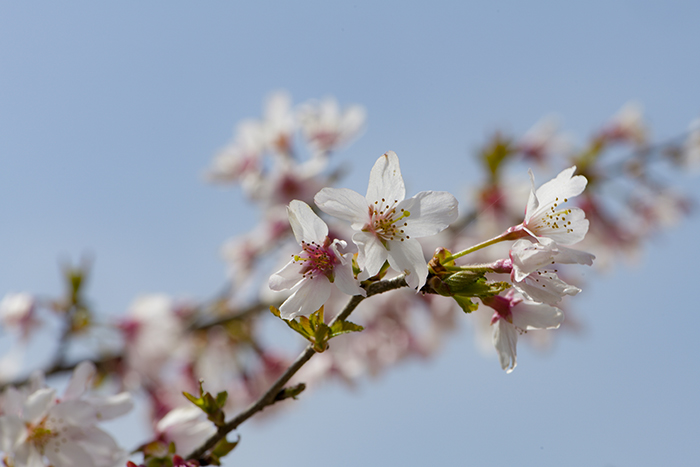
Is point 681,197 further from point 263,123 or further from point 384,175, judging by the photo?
point 384,175

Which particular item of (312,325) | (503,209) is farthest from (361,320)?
(312,325)

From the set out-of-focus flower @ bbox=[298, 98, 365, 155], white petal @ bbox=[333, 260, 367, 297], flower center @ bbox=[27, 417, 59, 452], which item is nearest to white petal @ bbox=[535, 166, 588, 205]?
white petal @ bbox=[333, 260, 367, 297]

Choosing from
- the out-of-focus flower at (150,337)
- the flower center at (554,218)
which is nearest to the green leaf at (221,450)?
the flower center at (554,218)

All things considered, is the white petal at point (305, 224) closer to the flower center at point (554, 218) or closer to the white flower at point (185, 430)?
the flower center at point (554, 218)

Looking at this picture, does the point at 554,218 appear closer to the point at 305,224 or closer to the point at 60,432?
the point at 305,224

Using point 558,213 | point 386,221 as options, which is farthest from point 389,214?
point 558,213

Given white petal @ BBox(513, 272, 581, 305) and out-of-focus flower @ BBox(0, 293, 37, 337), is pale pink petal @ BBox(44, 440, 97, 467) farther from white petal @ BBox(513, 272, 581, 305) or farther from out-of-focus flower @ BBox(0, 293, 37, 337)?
out-of-focus flower @ BBox(0, 293, 37, 337)
